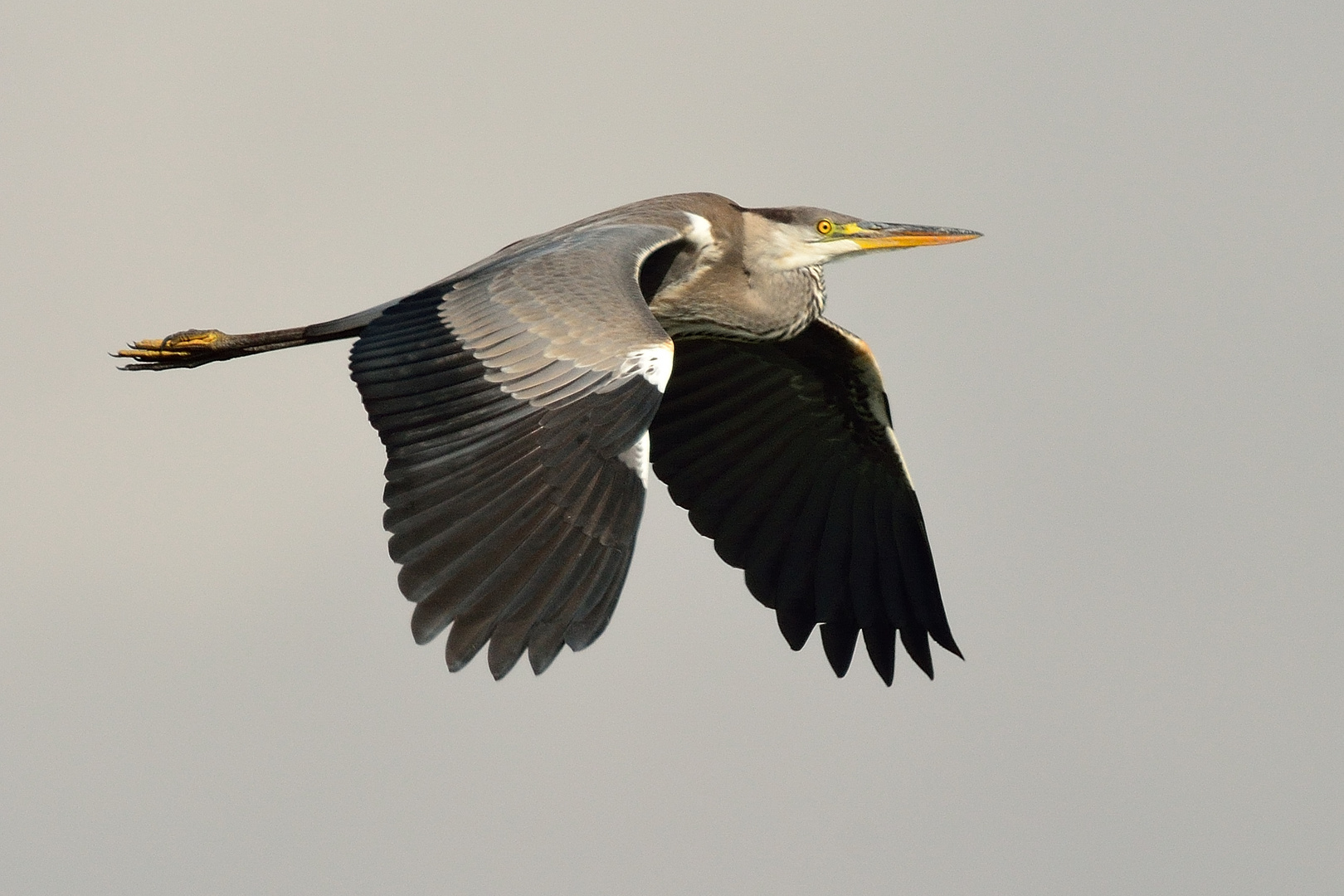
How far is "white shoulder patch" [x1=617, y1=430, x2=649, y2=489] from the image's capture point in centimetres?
589

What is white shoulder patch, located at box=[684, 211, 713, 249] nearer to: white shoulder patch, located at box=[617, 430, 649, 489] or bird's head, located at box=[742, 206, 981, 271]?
bird's head, located at box=[742, 206, 981, 271]

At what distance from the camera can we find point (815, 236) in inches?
331

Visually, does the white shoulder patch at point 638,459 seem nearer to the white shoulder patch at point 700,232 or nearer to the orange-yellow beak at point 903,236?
the white shoulder patch at point 700,232

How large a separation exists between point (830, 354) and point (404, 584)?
12.4 ft

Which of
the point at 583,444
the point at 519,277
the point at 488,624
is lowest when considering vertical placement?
the point at 488,624

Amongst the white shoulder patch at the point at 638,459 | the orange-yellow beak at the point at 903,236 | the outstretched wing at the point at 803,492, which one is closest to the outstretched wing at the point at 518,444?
the white shoulder patch at the point at 638,459

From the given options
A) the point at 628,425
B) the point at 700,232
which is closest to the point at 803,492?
the point at 700,232

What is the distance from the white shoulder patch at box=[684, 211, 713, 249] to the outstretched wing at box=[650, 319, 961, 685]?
103 centimetres

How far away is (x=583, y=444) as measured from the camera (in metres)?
5.96

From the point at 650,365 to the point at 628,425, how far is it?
0.91 ft

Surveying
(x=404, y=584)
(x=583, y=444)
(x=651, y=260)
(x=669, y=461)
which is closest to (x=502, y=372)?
(x=583, y=444)

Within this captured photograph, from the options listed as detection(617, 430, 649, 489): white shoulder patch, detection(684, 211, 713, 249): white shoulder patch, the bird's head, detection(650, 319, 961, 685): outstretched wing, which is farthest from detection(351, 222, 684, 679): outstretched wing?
detection(650, 319, 961, 685): outstretched wing

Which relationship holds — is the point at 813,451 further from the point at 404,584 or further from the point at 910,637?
the point at 404,584

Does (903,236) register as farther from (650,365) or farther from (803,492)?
(650,365)
